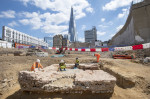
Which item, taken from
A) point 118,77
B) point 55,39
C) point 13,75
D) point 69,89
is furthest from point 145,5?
point 55,39

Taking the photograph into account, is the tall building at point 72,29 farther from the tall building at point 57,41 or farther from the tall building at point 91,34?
the tall building at point 57,41

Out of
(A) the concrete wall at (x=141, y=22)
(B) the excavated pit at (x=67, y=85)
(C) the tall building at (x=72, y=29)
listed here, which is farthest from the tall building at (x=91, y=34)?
(B) the excavated pit at (x=67, y=85)

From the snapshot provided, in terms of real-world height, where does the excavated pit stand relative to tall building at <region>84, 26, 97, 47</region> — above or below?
below

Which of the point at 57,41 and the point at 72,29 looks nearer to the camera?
the point at 57,41

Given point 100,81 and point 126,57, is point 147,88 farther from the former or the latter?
point 126,57

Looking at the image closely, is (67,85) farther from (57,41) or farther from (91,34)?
(91,34)

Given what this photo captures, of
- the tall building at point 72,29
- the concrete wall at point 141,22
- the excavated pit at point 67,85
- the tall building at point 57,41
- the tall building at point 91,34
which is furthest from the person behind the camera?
the tall building at point 72,29

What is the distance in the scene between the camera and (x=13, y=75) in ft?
19.7

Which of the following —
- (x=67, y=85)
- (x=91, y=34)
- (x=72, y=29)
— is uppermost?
(x=72, y=29)

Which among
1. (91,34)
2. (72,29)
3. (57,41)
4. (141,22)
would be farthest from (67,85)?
(72,29)

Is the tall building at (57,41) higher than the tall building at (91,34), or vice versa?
the tall building at (91,34)

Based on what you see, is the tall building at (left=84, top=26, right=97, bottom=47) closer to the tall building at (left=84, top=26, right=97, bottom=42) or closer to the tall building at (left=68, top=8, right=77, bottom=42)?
the tall building at (left=84, top=26, right=97, bottom=42)

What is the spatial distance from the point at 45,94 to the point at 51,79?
1.93 feet

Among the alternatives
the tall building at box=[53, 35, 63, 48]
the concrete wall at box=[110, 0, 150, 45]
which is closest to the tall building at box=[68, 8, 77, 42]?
the tall building at box=[53, 35, 63, 48]
